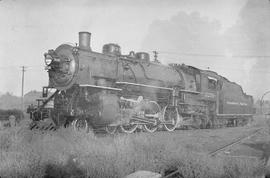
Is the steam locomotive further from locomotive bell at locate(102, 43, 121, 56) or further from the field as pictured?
the field

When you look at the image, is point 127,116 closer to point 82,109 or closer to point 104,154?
point 82,109

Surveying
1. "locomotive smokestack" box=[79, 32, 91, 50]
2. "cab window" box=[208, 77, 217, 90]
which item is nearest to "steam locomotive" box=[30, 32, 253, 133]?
"locomotive smokestack" box=[79, 32, 91, 50]

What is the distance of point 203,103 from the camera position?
18.7 m

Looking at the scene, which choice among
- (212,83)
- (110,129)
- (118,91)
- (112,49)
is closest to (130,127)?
(110,129)

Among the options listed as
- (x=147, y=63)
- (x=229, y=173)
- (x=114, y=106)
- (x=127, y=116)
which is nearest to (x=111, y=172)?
→ (x=229, y=173)

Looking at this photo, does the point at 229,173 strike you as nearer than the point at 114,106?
Yes

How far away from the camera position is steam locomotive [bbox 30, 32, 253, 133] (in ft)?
38.8

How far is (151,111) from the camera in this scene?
577 inches

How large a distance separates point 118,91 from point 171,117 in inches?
176

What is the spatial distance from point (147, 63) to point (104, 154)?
9.42 m

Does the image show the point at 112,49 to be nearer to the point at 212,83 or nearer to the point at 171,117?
the point at 171,117

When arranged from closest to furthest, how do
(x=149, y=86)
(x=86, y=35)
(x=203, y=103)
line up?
(x=86, y=35) → (x=149, y=86) → (x=203, y=103)

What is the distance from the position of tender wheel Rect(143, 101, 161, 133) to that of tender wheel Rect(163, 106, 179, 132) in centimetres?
80

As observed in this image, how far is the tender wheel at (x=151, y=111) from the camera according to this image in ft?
47.1
